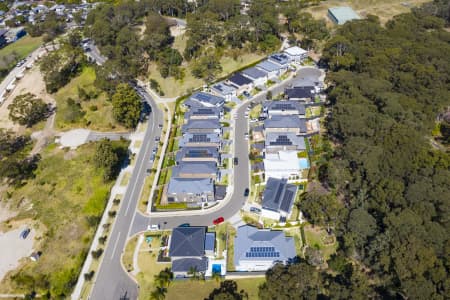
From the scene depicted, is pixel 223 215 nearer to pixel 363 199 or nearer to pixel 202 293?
pixel 202 293

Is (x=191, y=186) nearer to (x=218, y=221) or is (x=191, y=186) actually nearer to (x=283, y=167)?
(x=218, y=221)

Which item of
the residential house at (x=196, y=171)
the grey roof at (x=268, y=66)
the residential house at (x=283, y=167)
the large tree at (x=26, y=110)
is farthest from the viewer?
the grey roof at (x=268, y=66)

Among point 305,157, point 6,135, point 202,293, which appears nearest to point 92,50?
point 6,135

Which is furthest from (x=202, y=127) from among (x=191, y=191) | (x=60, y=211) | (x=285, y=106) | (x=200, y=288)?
(x=200, y=288)

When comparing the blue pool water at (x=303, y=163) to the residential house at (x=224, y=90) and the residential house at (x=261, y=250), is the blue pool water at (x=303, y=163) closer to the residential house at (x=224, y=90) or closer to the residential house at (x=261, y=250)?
the residential house at (x=261, y=250)

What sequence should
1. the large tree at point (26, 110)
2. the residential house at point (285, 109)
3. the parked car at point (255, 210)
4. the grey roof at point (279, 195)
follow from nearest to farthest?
the grey roof at point (279, 195) < the parked car at point (255, 210) < the residential house at point (285, 109) < the large tree at point (26, 110)

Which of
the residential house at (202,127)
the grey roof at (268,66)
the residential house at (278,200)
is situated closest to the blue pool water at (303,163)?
the residential house at (278,200)
